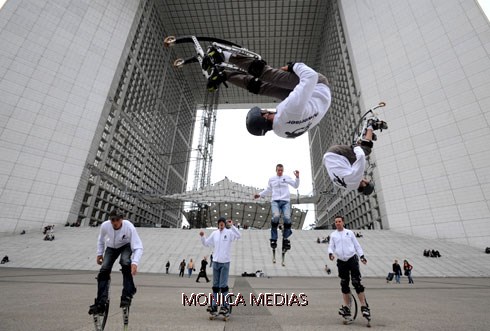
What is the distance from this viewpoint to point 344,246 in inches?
234

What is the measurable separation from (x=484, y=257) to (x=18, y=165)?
4751 cm

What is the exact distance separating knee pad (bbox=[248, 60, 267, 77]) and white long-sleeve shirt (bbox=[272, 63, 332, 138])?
0.68 metres

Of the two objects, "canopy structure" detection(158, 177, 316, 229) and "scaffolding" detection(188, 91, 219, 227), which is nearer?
"canopy structure" detection(158, 177, 316, 229)

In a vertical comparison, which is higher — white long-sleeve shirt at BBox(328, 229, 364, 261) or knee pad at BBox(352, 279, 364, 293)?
white long-sleeve shirt at BBox(328, 229, 364, 261)

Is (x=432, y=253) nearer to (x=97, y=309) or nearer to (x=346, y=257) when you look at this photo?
(x=346, y=257)

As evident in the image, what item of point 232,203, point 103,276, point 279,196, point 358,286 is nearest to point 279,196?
point 279,196

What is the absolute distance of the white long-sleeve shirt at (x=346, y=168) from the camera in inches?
232

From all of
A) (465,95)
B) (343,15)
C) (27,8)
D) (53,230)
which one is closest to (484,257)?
(465,95)

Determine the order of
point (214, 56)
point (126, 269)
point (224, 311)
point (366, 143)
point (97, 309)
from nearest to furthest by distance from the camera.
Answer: point (97, 309)
point (126, 269)
point (224, 311)
point (214, 56)
point (366, 143)

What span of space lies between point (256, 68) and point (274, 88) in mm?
712

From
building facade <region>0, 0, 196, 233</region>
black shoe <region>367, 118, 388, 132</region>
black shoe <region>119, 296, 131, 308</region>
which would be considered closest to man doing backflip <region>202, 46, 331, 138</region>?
black shoe <region>367, 118, 388, 132</region>

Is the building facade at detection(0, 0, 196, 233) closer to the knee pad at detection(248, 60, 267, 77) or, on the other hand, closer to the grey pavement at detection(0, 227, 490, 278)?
the grey pavement at detection(0, 227, 490, 278)

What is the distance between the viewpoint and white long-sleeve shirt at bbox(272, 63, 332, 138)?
470 cm

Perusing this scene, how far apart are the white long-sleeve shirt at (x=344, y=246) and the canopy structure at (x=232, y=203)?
22.6m
